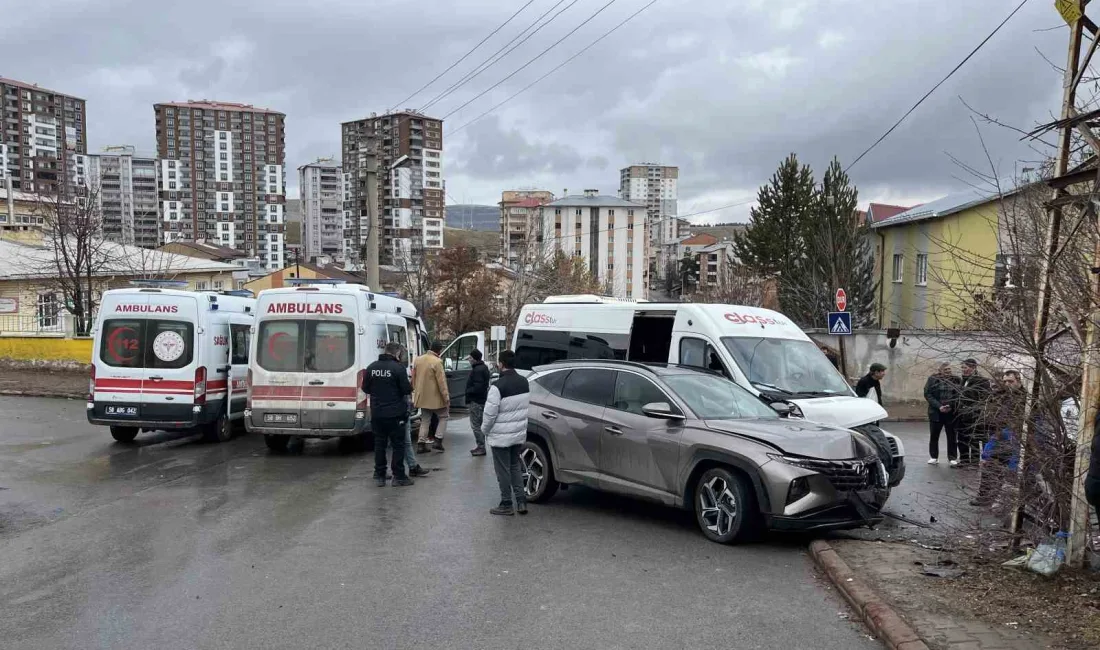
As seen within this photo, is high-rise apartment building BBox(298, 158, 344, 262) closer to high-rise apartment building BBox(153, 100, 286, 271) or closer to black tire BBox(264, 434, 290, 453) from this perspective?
high-rise apartment building BBox(153, 100, 286, 271)

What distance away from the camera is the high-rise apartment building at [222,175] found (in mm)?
155000

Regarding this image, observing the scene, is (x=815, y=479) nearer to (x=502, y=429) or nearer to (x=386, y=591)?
(x=502, y=429)

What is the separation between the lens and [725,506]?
313 inches

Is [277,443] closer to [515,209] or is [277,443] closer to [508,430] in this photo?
[508,430]

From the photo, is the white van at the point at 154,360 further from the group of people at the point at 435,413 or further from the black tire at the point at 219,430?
the group of people at the point at 435,413

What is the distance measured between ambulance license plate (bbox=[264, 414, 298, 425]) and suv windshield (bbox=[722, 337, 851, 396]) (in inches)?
269

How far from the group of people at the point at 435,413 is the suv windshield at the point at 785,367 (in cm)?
329

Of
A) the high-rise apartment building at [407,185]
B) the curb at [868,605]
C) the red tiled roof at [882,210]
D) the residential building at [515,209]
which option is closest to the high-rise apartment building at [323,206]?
the high-rise apartment building at [407,185]

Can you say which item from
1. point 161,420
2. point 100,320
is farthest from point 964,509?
point 100,320

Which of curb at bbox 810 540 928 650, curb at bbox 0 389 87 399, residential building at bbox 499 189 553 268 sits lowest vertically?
curb at bbox 0 389 87 399

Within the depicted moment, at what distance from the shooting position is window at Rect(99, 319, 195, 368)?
15008 mm

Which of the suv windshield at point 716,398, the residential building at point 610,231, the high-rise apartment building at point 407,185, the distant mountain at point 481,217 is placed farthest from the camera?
the distant mountain at point 481,217

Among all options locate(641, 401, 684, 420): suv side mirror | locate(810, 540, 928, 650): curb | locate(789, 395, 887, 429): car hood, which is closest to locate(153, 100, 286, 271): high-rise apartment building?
locate(789, 395, 887, 429): car hood

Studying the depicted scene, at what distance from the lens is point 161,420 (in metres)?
14.9
